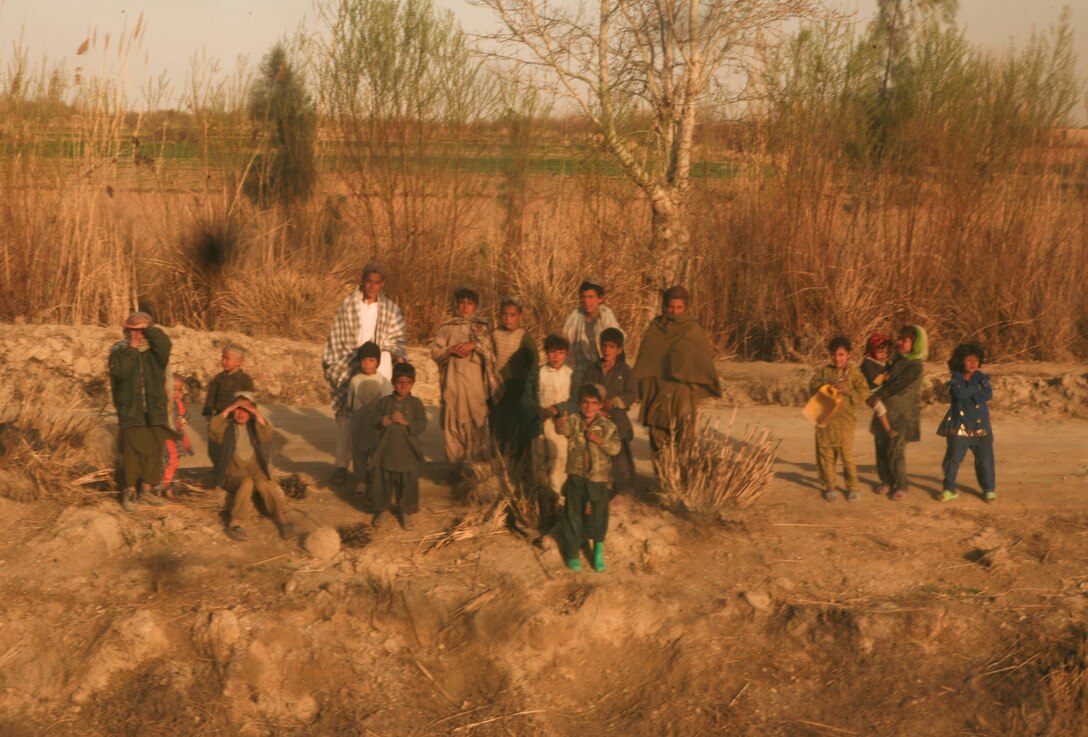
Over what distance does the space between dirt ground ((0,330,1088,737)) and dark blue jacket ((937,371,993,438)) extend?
0.59 m

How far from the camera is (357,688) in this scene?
6.38 meters

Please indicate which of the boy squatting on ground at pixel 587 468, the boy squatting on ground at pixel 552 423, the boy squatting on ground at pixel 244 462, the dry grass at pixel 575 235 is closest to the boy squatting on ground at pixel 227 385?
the boy squatting on ground at pixel 244 462

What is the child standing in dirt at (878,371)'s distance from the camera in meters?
7.46

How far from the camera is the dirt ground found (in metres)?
6.16

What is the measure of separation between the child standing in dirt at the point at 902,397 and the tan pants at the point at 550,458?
1.94 m

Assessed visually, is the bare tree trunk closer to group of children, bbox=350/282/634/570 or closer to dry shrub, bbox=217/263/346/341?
dry shrub, bbox=217/263/346/341

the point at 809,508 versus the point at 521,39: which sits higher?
the point at 521,39

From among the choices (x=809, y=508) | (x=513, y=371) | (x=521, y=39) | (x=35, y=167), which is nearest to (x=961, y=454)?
(x=809, y=508)

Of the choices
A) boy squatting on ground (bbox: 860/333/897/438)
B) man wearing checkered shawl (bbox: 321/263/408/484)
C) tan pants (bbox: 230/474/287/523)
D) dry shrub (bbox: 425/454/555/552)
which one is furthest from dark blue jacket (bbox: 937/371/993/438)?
tan pants (bbox: 230/474/287/523)

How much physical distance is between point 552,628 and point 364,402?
2061mm

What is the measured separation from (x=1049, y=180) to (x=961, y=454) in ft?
21.2

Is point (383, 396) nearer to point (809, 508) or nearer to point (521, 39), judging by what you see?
point (809, 508)

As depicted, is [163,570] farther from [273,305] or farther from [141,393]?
[273,305]

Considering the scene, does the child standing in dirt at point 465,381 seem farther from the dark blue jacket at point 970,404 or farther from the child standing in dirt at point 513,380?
the dark blue jacket at point 970,404
